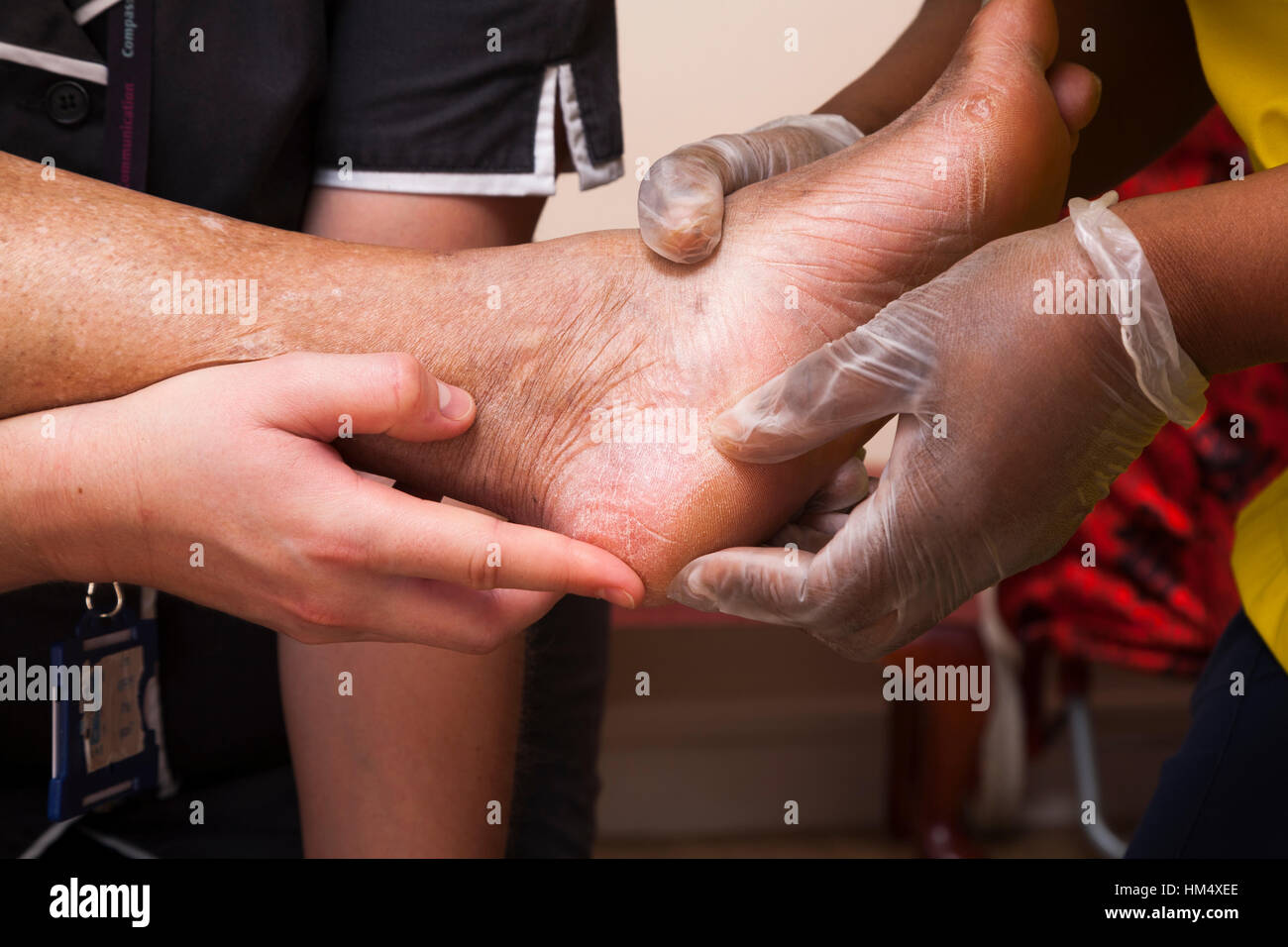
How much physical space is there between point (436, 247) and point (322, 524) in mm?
397

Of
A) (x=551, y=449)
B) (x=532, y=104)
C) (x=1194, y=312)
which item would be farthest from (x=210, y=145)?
(x=1194, y=312)

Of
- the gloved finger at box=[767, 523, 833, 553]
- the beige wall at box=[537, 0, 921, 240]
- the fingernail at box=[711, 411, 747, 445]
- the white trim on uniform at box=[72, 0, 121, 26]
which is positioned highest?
the beige wall at box=[537, 0, 921, 240]

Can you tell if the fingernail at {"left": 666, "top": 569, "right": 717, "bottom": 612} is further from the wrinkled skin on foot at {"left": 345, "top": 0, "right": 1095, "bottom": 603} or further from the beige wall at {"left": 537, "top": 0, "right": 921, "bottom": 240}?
the beige wall at {"left": 537, "top": 0, "right": 921, "bottom": 240}

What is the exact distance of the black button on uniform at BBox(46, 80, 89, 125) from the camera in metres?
0.83

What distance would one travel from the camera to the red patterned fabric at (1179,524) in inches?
70.7

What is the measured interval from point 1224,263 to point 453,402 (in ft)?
1.65

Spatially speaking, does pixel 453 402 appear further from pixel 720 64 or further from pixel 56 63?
pixel 720 64

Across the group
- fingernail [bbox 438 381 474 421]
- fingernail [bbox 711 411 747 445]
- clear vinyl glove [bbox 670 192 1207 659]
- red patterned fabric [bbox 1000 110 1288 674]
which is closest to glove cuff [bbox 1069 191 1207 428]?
clear vinyl glove [bbox 670 192 1207 659]

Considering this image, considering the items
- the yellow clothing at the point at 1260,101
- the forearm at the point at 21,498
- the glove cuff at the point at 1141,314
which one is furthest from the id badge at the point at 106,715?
the yellow clothing at the point at 1260,101

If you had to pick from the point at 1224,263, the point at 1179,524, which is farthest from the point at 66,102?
the point at 1179,524

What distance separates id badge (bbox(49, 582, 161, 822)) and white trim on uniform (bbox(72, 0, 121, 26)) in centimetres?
45

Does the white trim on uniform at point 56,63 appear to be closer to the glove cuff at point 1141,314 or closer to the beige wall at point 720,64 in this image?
the glove cuff at point 1141,314

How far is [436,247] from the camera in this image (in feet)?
3.17

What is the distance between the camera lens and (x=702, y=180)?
812 mm
